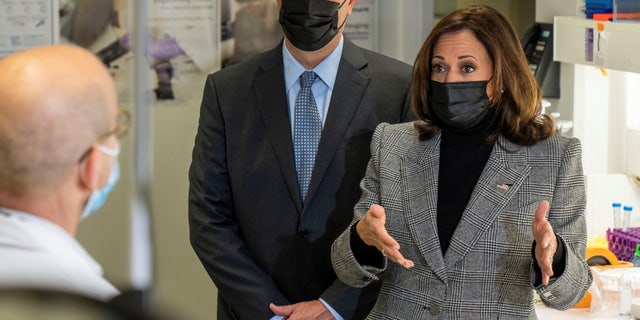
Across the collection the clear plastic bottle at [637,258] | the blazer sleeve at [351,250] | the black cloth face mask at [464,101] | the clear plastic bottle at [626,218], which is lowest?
the clear plastic bottle at [637,258]

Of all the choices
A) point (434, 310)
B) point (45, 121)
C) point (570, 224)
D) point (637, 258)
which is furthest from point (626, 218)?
point (45, 121)

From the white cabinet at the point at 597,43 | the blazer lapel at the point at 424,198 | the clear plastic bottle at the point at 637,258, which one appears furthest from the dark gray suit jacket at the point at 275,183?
the clear plastic bottle at the point at 637,258

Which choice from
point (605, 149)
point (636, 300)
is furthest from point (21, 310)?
point (605, 149)

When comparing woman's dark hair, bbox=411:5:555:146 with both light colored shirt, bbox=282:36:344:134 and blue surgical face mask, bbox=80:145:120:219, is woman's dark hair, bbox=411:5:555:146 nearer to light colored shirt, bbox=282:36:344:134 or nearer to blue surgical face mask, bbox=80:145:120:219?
light colored shirt, bbox=282:36:344:134

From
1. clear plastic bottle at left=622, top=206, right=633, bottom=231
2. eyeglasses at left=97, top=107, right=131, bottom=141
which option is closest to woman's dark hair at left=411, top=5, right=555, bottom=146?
clear plastic bottle at left=622, top=206, right=633, bottom=231

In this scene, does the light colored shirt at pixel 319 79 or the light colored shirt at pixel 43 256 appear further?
the light colored shirt at pixel 319 79

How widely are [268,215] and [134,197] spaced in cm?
188

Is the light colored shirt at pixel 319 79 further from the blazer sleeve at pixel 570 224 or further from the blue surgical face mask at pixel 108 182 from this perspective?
the blue surgical face mask at pixel 108 182

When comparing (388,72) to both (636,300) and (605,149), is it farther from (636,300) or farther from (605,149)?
(605,149)

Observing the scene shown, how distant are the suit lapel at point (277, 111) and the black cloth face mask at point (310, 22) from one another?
131 mm

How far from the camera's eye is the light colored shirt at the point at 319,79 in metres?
2.71

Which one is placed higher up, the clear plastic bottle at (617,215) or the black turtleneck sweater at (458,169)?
the black turtleneck sweater at (458,169)

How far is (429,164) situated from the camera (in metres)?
2.40

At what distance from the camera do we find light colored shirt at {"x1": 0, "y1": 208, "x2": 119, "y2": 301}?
813 millimetres
